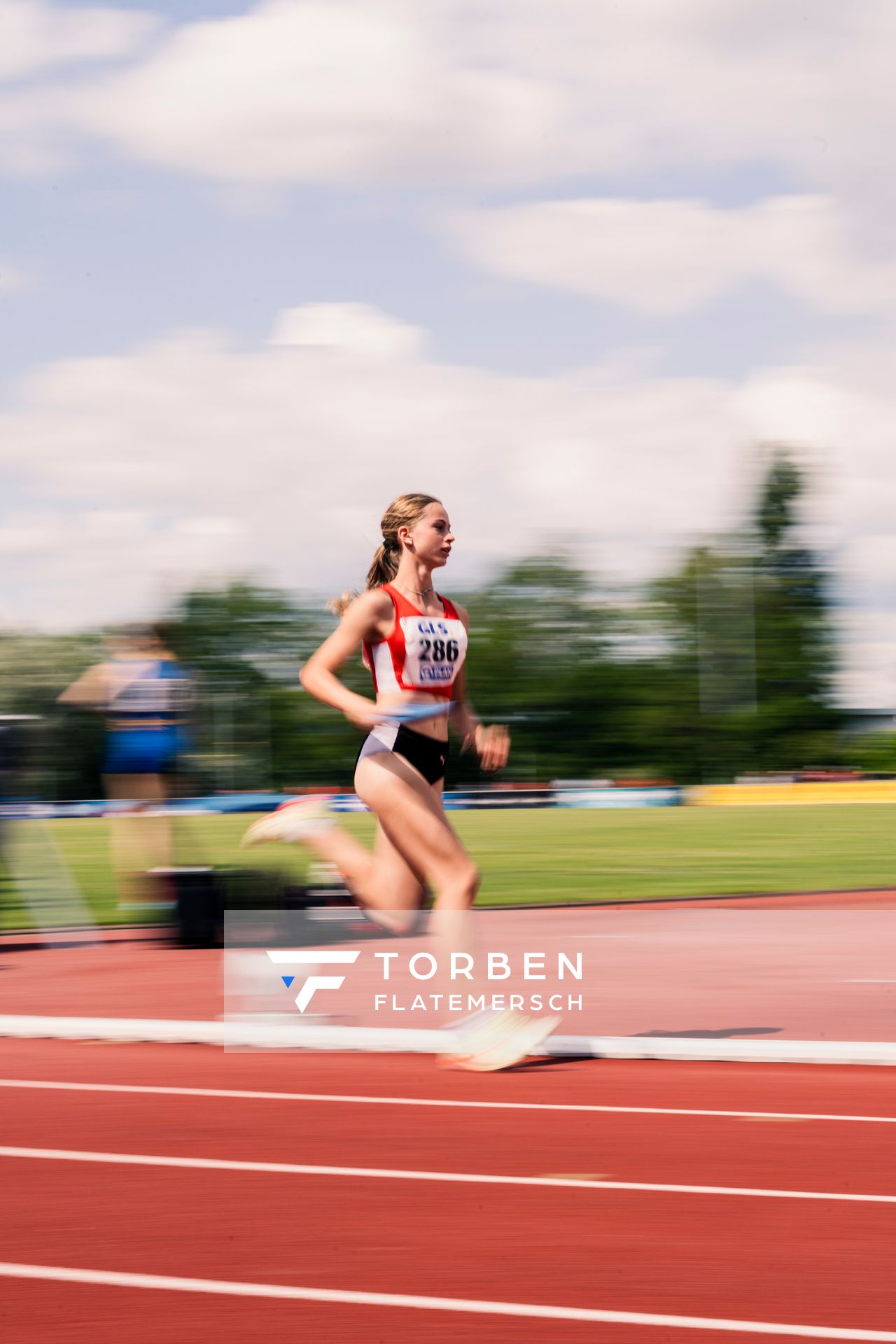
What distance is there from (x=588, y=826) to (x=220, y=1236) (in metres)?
33.5

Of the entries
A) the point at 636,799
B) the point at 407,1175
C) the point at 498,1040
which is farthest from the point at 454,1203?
the point at 636,799

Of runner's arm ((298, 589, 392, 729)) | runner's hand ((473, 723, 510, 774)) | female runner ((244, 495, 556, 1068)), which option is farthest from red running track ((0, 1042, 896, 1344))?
runner's arm ((298, 589, 392, 729))

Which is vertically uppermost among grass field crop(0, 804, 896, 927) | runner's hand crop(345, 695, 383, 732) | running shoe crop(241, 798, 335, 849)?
runner's hand crop(345, 695, 383, 732)

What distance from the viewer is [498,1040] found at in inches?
267

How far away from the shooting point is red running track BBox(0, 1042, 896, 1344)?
12.9 feet

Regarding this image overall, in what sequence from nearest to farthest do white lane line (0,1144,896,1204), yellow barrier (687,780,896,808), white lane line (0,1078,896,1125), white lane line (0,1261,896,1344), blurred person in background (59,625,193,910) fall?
white lane line (0,1261,896,1344) → white lane line (0,1144,896,1204) → white lane line (0,1078,896,1125) → blurred person in background (59,625,193,910) → yellow barrier (687,780,896,808)

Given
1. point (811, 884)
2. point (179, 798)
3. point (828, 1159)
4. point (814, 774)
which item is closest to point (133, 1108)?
point (828, 1159)

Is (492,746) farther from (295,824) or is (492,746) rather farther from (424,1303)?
(424,1303)

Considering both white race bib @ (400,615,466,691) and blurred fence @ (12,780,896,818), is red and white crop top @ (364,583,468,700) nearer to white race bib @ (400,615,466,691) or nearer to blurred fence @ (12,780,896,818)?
white race bib @ (400,615,466,691)

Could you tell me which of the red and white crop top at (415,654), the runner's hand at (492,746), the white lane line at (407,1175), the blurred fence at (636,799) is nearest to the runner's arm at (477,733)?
the runner's hand at (492,746)

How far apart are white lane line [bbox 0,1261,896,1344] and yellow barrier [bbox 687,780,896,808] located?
58.1 m

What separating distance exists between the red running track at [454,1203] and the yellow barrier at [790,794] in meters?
55.7

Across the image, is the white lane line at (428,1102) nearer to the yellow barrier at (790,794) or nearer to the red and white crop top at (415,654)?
the red and white crop top at (415,654)

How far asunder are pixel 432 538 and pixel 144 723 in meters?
5.90
